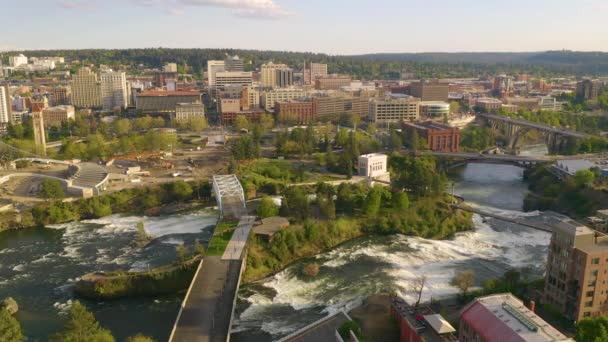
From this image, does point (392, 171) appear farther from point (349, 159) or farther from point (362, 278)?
point (362, 278)

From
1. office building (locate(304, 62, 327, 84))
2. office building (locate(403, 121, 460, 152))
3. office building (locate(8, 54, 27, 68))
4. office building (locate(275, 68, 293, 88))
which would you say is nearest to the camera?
office building (locate(403, 121, 460, 152))

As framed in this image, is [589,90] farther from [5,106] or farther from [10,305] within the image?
[10,305]

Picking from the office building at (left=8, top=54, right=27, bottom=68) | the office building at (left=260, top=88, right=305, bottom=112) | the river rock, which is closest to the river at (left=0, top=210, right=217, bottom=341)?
the river rock

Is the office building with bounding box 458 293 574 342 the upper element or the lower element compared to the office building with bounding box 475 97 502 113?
lower

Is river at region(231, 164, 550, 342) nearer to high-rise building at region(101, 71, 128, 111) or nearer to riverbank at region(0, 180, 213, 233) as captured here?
riverbank at region(0, 180, 213, 233)

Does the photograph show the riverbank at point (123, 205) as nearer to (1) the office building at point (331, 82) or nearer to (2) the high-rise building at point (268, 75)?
(1) the office building at point (331, 82)

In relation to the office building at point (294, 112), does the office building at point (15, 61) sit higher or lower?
higher

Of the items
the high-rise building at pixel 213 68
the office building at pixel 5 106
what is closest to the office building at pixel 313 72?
the high-rise building at pixel 213 68
